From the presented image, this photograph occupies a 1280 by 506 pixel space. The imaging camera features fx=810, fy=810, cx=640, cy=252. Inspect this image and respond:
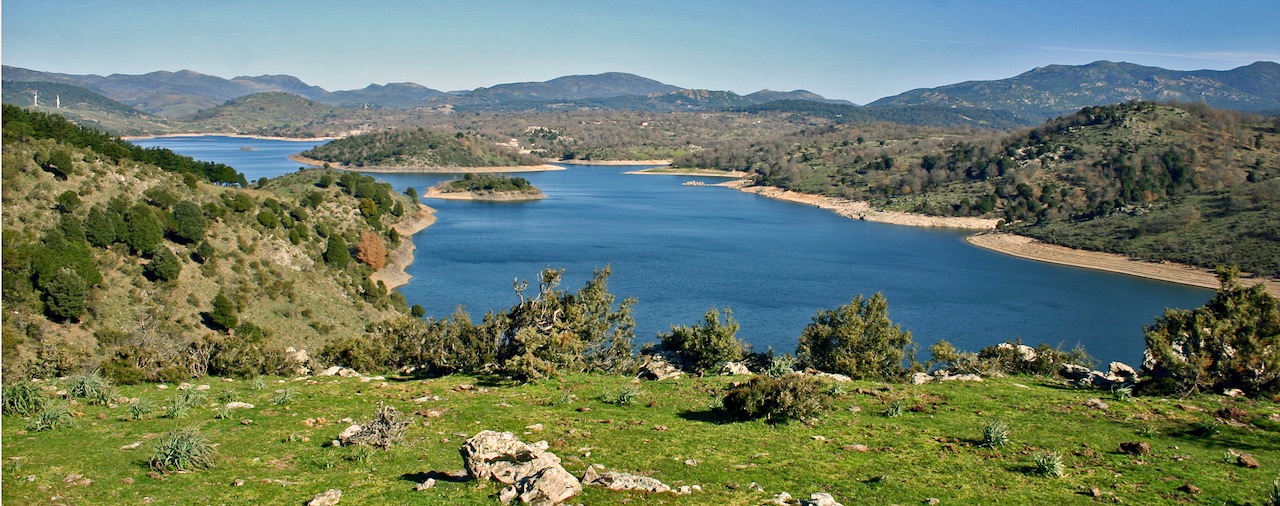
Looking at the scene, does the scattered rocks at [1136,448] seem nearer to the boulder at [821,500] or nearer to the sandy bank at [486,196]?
the boulder at [821,500]

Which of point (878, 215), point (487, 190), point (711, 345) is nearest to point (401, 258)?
point (711, 345)

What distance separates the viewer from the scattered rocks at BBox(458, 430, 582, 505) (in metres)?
10.8

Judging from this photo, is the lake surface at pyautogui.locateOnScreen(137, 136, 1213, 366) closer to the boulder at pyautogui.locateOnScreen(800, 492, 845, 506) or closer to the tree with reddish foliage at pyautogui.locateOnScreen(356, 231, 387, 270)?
the tree with reddish foliage at pyautogui.locateOnScreen(356, 231, 387, 270)

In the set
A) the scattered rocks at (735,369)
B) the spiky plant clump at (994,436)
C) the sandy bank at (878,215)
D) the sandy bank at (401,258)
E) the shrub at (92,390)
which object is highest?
the spiky plant clump at (994,436)

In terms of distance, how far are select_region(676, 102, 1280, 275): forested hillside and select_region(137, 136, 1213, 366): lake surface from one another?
12.3m

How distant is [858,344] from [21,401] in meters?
22.4

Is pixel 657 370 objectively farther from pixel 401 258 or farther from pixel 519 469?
pixel 401 258

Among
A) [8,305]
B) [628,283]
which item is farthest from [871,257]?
[8,305]

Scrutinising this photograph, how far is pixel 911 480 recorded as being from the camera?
1261cm

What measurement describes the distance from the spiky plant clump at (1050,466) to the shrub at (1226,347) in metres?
7.99

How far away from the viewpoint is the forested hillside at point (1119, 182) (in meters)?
92.7

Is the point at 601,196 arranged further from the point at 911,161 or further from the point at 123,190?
the point at 123,190

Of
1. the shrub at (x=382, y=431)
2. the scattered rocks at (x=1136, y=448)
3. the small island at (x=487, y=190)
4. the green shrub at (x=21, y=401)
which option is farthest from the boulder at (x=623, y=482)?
the small island at (x=487, y=190)

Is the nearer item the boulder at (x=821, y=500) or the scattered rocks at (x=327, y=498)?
the boulder at (x=821, y=500)
